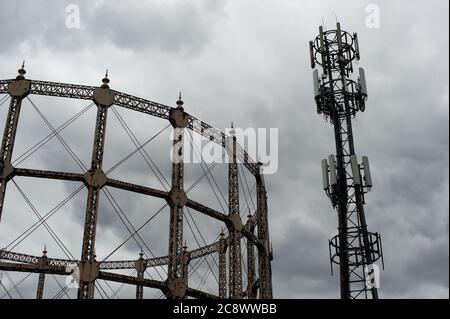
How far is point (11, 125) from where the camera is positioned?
25828 millimetres

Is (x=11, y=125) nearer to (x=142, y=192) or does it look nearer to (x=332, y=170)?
(x=142, y=192)

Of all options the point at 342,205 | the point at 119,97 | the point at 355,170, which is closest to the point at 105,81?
the point at 119,97

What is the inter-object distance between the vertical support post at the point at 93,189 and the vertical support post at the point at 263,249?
38.3 feet

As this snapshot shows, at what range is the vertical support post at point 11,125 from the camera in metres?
24.2

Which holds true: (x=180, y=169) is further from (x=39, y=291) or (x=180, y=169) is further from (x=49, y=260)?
(x=39, y=291)

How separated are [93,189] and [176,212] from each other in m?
4.17

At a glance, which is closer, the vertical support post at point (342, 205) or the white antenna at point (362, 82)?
the vertical support post at point (342, 205)

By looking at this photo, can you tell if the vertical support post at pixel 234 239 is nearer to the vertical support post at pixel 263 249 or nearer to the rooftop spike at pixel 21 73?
the vertical support post at pixel 263 249

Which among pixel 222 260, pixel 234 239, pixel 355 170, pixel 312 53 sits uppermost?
pixel 312 53

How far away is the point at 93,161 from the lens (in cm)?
2573

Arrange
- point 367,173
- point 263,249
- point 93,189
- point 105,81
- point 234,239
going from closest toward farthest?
point 93,189, point 367,173, point 105,81, point 234,239, point 263,249

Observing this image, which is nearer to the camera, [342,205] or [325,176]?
[342,205]

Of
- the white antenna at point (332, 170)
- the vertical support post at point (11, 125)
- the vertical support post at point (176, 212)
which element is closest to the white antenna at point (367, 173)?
the white antenna at point (332, 170)
